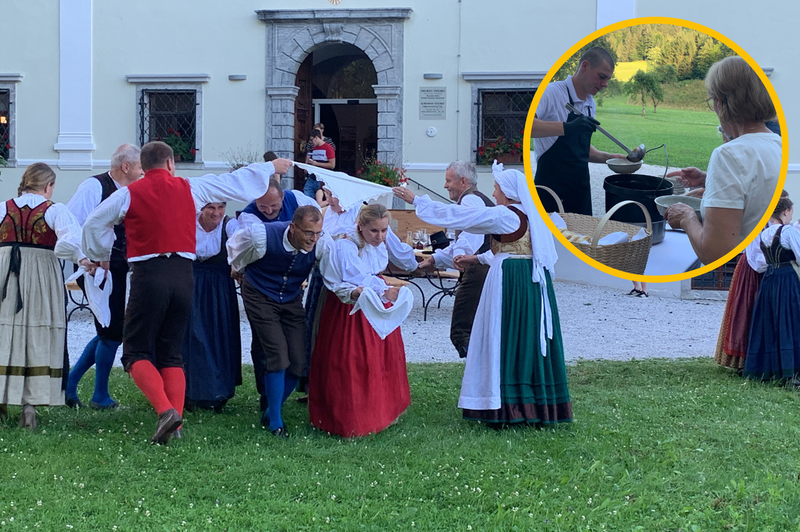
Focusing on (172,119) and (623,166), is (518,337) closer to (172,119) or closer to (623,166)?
(623,166)

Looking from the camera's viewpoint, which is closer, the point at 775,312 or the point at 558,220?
the point at 558,220

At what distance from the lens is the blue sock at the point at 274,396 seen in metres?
4.94

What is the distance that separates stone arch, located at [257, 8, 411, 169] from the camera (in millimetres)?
13844

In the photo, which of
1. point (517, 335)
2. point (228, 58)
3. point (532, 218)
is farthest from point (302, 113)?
point (517, 335)

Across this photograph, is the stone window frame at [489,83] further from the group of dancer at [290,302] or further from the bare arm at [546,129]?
the bare arm at [546,129]

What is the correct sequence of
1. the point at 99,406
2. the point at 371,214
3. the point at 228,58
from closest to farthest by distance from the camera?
the point at 371,214 → the point at 99,406 → the point at 228,58

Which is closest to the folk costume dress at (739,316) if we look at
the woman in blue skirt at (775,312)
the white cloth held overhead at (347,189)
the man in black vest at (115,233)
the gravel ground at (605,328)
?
the woman in blue skirt at (775,312)

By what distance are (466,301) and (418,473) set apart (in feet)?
7.55

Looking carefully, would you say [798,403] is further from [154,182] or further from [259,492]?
[154,182]

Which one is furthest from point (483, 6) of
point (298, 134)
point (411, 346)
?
point (411, 346)

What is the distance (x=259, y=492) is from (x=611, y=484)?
1679mm

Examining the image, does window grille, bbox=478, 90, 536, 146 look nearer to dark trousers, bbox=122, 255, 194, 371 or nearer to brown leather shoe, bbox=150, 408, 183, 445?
dark trousers, bbox=122, 255, 194, 371

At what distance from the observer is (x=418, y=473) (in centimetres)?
418

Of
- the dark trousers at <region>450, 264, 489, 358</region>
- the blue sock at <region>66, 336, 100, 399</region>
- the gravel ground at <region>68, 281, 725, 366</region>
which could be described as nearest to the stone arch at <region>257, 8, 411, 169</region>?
the gravel ground at <region>68, 281, 725, 366</region>
